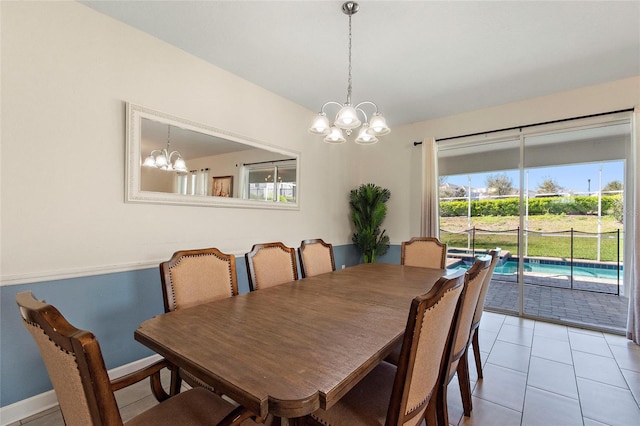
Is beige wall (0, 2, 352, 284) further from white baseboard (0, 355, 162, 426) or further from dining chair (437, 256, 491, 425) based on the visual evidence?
dining chair (437, 256, 491, 425)

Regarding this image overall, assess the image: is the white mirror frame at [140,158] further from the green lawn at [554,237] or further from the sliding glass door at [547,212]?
Result: the green lawn at [554,237]

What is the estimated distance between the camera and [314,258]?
2.47 meters

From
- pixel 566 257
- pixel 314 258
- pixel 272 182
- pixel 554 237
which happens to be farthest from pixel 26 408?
pixel 566 257

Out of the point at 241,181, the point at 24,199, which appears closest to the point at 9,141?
the point at 24,199

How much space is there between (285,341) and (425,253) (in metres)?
2.23

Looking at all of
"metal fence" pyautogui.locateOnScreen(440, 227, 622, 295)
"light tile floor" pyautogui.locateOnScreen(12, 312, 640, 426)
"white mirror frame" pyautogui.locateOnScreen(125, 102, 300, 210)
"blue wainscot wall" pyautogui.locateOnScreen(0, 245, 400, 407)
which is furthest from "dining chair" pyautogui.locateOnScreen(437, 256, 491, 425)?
"metal fence" pyautogui.locateOnScreen(440, 227, 622, 295)

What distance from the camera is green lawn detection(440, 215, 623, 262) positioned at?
3316 millimetres

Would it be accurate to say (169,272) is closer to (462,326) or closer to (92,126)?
(92,126)

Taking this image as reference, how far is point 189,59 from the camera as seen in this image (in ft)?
8.26

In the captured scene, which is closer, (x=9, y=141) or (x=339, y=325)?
(x=339, y=325)

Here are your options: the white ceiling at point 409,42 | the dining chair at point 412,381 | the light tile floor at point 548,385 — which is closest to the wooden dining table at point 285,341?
the dining chair at point 412,381

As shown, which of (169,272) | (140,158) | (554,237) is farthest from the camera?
(554,237)

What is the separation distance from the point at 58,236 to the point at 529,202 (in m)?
4.80

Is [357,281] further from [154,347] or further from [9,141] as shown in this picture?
[9,141]
